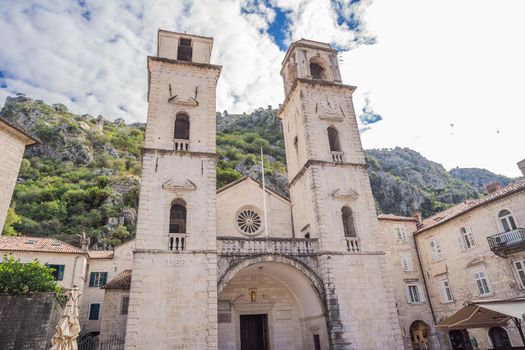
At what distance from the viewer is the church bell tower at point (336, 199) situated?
14320mm

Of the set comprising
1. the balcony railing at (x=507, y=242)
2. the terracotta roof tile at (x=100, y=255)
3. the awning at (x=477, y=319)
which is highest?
the terracotta roof tile at (x=100, y=255)

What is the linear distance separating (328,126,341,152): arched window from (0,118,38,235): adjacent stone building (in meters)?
14.4

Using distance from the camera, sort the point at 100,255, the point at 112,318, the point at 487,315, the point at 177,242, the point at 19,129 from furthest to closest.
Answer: the point at 100,255
the point at 112,318
the point at 177,242
the point at 19,129
the point at 487,315

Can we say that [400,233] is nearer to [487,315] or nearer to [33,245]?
[487,315]

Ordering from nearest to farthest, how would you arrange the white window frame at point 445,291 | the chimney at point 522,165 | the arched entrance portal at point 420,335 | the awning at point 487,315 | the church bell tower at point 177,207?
Result: the awning at point 487,315
the church bell tower at point 177,207
the chimney at point 522,165
the white window frame at point 445,291
the arched entrance portal at point 420,335

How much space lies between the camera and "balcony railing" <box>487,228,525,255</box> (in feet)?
54.2

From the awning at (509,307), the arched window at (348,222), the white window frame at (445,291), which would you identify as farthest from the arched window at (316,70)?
the awning at (509,307)

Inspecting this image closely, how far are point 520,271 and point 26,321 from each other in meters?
21.1

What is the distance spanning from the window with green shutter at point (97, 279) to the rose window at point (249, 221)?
53.5 feet

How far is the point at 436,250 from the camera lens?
73.1ft

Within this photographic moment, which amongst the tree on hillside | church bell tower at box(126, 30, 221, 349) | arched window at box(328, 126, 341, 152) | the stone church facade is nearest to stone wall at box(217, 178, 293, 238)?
the stone church facade

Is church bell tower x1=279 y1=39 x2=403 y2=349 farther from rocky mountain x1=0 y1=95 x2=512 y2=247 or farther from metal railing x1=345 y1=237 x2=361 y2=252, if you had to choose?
rocky mountain x1=0 y1=95 x2=512 y2=247

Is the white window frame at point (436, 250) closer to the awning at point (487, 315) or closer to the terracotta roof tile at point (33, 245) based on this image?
the awning at point (487, 315)

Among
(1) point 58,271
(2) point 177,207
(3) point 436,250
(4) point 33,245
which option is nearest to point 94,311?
(1) point 58,271
